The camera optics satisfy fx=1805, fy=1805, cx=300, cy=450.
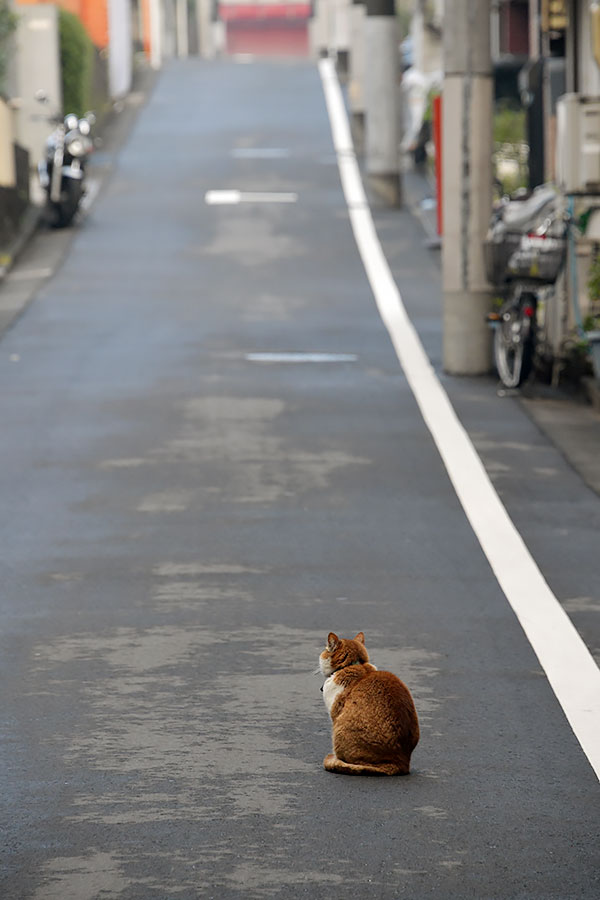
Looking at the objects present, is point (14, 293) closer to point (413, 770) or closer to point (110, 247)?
point (110, 247)

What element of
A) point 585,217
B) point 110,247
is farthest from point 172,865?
point 110,247

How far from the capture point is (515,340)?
15.4 meters

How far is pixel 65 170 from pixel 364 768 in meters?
21.6

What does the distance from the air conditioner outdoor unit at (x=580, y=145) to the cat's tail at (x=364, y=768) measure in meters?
9.68

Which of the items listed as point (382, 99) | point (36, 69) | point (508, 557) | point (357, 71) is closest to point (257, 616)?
point (508, 557)

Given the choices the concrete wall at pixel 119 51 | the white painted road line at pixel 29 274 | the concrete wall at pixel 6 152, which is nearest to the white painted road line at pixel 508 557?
the white painted road line at pixel 29 274

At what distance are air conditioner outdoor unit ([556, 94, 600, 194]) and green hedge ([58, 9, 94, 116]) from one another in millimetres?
21053

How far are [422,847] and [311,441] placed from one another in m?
7.80

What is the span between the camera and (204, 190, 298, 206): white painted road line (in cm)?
2973

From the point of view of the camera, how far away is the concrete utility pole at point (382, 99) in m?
29.9

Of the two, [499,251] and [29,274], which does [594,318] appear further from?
[29,274]

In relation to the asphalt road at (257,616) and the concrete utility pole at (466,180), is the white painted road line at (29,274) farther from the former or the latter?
the concrete utility pole at (466,180)

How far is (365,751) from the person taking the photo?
5.96 meters

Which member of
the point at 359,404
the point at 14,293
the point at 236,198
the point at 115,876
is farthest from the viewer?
the point at 236,198
